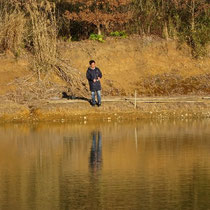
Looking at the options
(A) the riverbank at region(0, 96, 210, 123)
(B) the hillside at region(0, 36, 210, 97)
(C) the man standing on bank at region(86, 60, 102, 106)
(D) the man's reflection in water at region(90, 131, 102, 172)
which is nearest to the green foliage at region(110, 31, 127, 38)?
(B) the hillside at region(0, 36, 210, 97)

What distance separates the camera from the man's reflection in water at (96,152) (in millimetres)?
21236

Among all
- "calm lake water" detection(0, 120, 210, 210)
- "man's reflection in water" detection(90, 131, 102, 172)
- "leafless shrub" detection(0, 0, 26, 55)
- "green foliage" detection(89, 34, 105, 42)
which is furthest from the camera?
"green foliage" detection(89, 34, 105, 42)

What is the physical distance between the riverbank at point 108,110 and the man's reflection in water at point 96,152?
163 inches

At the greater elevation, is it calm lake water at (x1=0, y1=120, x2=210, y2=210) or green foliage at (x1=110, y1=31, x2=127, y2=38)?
green foliage at (x1=110, y1=31, x2=127, y2=38)

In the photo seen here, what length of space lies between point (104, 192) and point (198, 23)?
2404cm

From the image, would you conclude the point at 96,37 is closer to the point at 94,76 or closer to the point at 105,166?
the point at 94,76

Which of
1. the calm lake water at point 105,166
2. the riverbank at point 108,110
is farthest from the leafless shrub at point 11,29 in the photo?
the calm lake water at point 105,166

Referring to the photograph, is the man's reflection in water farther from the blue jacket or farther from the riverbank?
the riverbank

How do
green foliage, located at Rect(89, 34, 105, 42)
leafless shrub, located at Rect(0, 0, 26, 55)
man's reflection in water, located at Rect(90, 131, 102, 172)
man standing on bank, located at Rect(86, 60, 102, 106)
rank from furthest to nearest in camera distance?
green foliage, located at Rect(89, 34, 105, 42) < leafless shrub, located at Rect(0, 0, 26, 55) < man standing on bank, located at Rect(86, 60, 102, 106) < man's reflection in water, located at Rect(90, 131, 102, 172)

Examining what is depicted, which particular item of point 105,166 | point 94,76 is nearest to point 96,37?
point 94,76

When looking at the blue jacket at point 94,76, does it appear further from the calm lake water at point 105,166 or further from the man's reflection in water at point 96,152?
the man's reflection in water at point 96,152

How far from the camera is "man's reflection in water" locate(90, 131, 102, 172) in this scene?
21236 mm

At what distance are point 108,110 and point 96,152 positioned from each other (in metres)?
9.01

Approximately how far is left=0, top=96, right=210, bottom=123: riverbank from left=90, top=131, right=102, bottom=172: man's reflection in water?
13.6 ft
